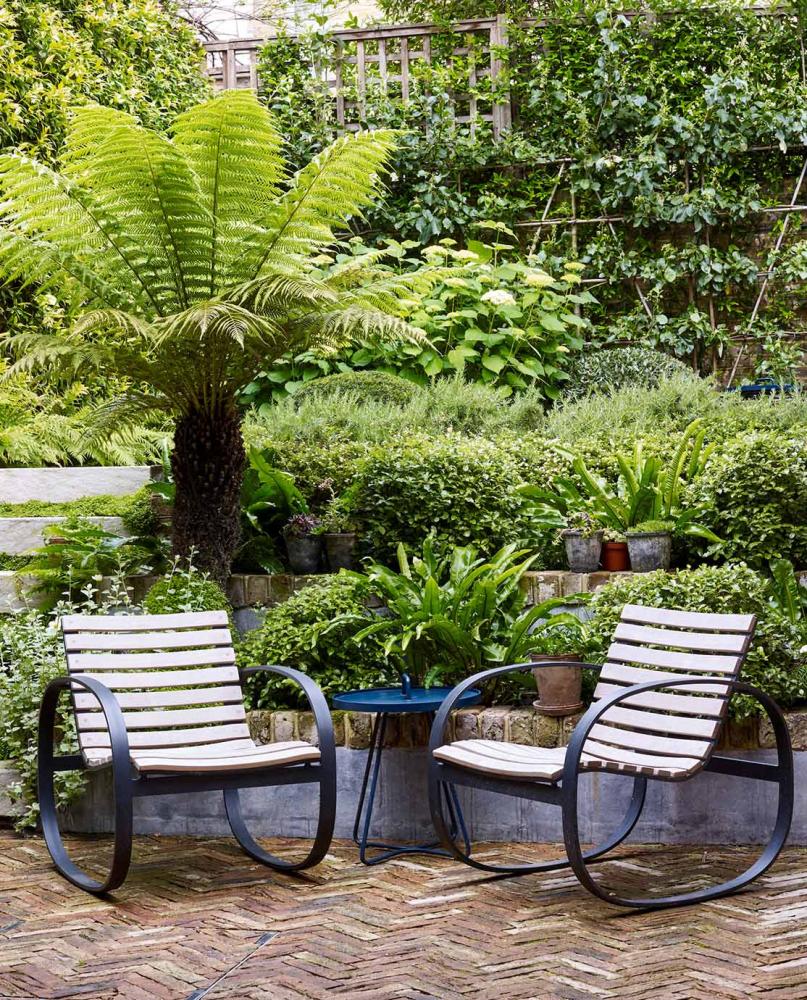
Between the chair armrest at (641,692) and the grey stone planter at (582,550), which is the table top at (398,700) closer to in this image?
the chair armrest at (641,692)

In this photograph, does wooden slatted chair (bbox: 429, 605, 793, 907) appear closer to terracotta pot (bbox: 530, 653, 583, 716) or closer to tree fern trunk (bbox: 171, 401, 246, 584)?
terracotta pot (bbox: 530, 653, 583, 716)

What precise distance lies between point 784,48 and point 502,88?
7.64 ft

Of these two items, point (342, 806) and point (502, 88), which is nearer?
point (342, 806)

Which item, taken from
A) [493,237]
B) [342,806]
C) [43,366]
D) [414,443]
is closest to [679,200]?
[493,237]

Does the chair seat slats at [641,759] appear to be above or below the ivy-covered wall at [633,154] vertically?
below

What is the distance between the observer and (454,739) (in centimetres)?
433

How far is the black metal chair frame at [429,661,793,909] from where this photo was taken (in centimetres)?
336

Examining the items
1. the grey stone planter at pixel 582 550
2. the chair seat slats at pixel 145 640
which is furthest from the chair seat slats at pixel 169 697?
the grey stone planter at pixel 582 550

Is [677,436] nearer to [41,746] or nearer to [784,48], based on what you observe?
[41,746]

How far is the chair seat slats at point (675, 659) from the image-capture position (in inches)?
147

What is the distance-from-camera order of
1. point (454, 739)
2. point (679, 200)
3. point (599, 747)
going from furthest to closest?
point (679, 200) < point (454, 739) < point (599, 747)

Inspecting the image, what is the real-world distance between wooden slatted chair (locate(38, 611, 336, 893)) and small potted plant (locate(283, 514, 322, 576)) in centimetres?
110

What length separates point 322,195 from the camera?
17.0 ft

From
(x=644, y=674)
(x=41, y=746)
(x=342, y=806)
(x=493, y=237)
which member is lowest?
(x=342, y=806)
